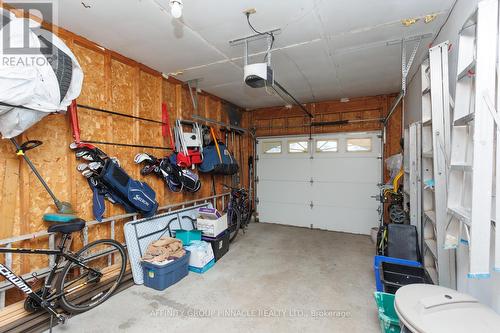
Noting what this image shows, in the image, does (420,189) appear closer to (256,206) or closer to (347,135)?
(347,135)

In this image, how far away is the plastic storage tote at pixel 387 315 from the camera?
173 centimetres

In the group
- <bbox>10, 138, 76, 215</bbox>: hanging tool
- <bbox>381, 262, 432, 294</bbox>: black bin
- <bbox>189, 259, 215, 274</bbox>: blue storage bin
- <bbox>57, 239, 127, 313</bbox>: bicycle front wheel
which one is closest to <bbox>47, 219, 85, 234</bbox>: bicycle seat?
<bbox>10, 138, 76, 215</bbox>: hanging tool

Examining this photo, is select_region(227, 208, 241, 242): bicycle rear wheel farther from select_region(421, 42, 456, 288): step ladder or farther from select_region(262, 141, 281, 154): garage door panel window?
select_region(421, 42, 456, 288): step ladder

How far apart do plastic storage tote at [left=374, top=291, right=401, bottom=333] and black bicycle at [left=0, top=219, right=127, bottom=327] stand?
2.60m

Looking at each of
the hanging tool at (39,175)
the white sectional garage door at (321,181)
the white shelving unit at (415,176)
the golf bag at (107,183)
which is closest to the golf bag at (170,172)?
the golf bag at (107,183)

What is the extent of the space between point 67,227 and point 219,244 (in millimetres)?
1958

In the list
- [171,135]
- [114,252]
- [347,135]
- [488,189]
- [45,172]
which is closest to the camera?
[488,189]

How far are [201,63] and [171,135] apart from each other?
1.16 metres

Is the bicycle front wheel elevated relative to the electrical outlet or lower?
lower

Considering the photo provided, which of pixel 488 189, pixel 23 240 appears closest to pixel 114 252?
pixel 23 240

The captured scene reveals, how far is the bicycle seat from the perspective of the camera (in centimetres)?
204

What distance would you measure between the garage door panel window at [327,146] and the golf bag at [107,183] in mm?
3852

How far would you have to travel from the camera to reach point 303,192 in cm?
548

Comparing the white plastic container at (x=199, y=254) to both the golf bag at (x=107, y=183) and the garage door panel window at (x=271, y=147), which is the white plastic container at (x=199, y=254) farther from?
the garage door panel window at (x=271, y=147)
